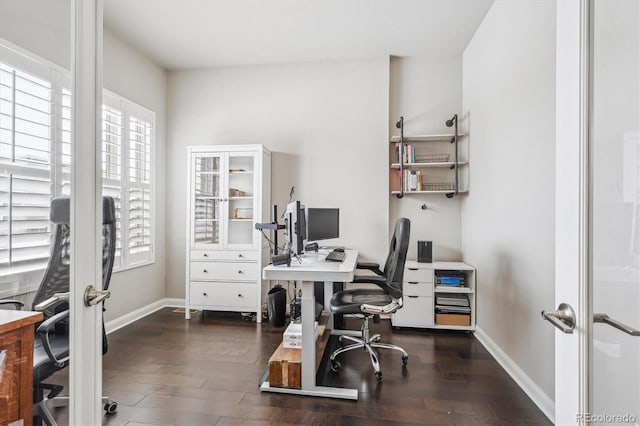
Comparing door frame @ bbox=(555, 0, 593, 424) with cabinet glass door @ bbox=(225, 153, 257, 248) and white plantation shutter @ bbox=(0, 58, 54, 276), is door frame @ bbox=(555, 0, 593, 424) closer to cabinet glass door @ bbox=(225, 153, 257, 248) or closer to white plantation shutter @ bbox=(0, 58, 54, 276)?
white plantation shutter @ bbox=(0, 58, 54, 276)

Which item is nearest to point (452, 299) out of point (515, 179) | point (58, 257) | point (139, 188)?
point (515, 179)

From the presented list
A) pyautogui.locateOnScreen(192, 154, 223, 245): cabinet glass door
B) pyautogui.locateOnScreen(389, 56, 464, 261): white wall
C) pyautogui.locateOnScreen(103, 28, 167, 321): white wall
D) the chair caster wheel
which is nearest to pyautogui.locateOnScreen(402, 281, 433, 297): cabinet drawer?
pyautogui.locateOnScreen(389, 56, 464, 261): white wall

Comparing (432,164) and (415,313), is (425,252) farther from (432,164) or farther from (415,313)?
(432,164)

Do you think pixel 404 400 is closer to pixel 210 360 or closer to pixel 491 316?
pixel 491 316

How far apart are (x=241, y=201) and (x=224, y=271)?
83 centimetres

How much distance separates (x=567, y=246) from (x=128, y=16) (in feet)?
12.4

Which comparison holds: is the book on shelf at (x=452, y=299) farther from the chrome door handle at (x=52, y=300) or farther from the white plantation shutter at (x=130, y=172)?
the white plantation shutter at (x=130, y=172)

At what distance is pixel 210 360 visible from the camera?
254 centimetres

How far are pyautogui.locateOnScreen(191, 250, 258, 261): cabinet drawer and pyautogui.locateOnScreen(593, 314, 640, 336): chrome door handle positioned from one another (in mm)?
3096

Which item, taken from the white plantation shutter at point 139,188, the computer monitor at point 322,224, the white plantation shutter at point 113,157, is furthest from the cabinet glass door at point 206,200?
Answer: the computer monitor at point 322,224

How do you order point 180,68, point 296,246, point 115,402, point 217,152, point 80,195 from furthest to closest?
point 180,68 → point 217,152 → point 296,246 → point 115,402 → point 80,195

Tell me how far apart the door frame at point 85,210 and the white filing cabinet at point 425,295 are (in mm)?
2731

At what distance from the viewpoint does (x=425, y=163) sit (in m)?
3.45

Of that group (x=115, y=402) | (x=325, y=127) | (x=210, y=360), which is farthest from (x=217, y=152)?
(x=115, y=402)
